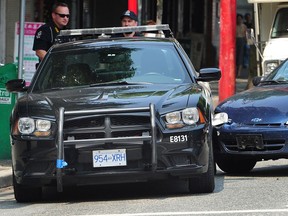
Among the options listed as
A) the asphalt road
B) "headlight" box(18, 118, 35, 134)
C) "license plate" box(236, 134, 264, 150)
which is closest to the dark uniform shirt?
the asphalt road

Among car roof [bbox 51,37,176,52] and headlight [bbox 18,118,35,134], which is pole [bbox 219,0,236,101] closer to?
car roof [bbox 51,37,176,52]

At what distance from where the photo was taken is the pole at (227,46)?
21.5 metres

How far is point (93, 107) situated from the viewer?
9859mm

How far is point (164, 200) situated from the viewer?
9.98 m

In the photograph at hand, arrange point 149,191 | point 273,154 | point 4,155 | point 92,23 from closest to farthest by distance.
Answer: point 149,191
point 273,154
point 4,155
point 92,23

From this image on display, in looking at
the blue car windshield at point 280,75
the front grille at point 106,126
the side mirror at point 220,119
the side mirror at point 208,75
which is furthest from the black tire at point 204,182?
the blue car windshield at point 280,75

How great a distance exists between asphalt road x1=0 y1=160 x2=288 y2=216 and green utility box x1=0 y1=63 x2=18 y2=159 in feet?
7.16

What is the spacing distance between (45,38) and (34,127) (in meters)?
3.99

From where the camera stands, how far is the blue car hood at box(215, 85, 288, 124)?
462 inches

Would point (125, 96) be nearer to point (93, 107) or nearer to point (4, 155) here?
point (93, 107)

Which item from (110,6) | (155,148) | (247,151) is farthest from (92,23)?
(155,148)

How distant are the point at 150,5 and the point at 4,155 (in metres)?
19.8

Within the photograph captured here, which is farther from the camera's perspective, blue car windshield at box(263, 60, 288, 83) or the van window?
the van window

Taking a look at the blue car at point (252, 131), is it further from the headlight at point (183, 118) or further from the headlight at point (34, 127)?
the headlight at point (34, 127)
